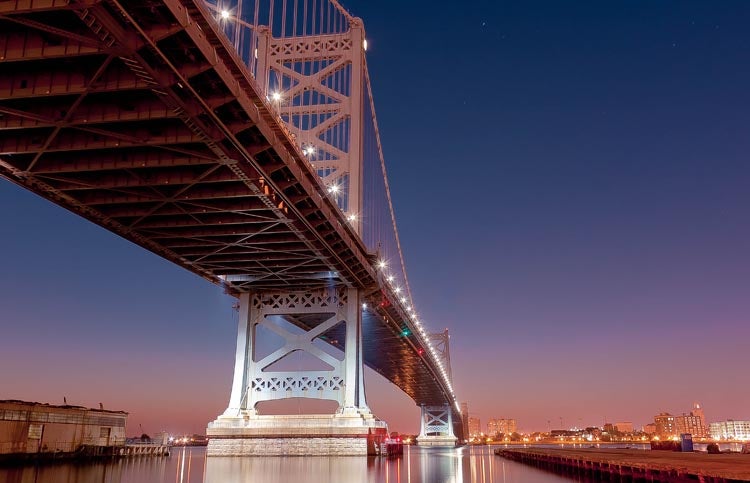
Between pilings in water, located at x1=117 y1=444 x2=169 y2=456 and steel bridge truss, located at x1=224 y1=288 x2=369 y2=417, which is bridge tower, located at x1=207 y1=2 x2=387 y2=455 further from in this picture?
pilings in water, located at x1=117 y1=444 x2=169 y2=456

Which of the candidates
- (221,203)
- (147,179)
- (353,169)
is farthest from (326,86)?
(147,179)

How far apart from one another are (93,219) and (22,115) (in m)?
10.8

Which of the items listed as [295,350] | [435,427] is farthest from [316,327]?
[435,427]

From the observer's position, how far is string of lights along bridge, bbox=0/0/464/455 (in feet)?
56.9

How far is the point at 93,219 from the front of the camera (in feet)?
98.8

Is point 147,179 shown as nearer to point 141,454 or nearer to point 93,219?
point 93,219

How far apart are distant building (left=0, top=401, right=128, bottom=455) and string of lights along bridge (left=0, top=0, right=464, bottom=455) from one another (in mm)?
9121

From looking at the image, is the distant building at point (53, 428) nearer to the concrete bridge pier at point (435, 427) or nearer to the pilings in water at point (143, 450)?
the pilings in water at point (143, 450)

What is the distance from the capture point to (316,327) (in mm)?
40219

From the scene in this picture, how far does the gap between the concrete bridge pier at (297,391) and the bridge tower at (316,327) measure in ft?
0.19

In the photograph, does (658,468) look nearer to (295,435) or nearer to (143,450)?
(295,435)

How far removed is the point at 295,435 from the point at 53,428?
14.4 meters

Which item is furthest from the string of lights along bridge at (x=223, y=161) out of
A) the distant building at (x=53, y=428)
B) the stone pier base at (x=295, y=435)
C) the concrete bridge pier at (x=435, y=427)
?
the concrete bridge pier at (x=435, y=427)

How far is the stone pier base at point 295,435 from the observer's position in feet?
119
